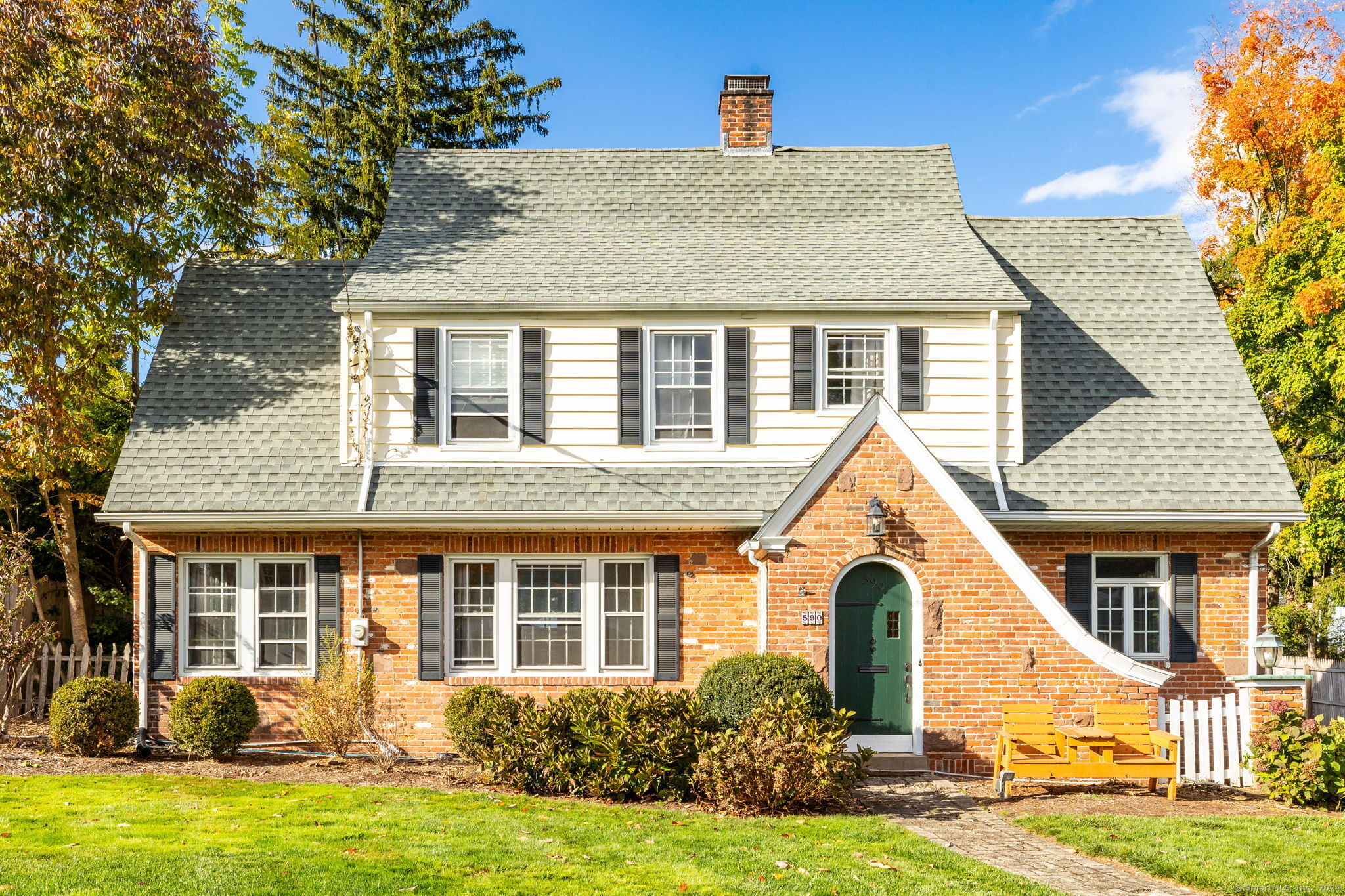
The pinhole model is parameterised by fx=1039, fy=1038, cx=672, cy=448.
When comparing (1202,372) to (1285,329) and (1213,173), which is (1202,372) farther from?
(1213,173)

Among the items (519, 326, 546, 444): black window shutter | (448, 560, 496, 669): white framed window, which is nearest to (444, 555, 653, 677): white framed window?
(448, 560, 496, 669): white framed window

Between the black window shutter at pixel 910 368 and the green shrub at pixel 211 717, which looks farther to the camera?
the black window shutter at pixel 910 368

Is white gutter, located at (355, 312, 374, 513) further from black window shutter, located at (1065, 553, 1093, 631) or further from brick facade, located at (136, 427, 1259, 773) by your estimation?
black window shutter, located at (1065, 553, 1093, 631)

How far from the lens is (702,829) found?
9133mm

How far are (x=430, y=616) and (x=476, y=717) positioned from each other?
1.72 m

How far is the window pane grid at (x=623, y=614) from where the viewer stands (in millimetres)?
13094

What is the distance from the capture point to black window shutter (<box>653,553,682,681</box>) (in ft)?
42.2

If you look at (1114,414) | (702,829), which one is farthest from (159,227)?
(1114,414)

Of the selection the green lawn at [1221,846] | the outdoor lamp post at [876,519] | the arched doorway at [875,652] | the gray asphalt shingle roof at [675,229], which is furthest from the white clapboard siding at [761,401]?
the green lawn at [1221,846]

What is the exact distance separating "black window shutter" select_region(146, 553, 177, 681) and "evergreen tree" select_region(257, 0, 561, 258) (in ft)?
48.4

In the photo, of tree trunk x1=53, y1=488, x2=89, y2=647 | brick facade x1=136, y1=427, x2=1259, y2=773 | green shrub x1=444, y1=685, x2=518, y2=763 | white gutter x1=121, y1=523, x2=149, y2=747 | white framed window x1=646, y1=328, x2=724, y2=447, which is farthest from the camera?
tree trunk x1=53, y1=488, x2=89, y2=647

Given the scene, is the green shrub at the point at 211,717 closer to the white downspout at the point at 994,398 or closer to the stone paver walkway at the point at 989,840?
the stone paver walkway at the point at 989,840

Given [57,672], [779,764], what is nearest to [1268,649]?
[779,764]

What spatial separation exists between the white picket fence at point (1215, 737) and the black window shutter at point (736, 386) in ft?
19.2
